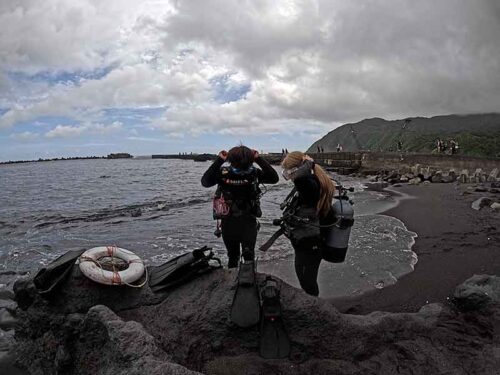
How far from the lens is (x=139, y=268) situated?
4.02 metres

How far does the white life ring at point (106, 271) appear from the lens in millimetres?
3756

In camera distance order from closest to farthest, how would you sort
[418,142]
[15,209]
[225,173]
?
[225,173], [15,209], [418,142]

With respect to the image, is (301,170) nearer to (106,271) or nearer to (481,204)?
(106,271)

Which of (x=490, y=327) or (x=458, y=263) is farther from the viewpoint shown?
(x=458, y=263)

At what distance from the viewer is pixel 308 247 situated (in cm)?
398

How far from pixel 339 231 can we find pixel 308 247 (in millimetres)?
408

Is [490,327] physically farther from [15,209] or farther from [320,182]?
[15,209]

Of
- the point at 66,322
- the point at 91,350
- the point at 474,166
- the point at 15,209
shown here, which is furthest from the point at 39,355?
the point at 474,166

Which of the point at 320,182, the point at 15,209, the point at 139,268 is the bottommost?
the point at 15,209

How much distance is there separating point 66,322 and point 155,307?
863mm

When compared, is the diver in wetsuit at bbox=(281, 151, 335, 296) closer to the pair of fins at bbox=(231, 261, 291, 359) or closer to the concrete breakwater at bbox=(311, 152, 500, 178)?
the pair of fins at bbox=(231, 261, 291, 359)

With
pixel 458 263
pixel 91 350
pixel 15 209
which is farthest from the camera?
pixel 15 209

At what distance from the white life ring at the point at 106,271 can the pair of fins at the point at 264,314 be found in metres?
1.20

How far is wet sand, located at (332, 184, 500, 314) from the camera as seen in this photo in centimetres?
528
